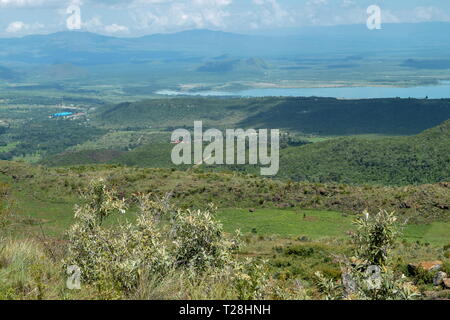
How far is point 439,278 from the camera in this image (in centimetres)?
1377

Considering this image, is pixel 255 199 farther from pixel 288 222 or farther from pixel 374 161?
pixel 374 161

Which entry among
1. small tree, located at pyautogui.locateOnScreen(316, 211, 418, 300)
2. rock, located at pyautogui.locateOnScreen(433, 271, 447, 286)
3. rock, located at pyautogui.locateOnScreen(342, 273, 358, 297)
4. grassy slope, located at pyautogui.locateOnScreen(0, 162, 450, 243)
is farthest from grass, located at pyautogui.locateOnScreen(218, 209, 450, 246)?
rock, located at pyautogui.locateOnScreen(342, 273, 358, 297)

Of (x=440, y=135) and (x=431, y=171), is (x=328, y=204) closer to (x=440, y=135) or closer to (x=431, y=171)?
(x=431, y=171)

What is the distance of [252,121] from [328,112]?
18390mm

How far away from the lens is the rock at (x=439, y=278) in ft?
44.9

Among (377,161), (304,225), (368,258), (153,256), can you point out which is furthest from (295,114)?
(153,256)

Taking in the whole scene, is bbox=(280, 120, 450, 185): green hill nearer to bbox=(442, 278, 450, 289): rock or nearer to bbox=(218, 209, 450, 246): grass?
bbox=(218, 209, 450, 246): grass

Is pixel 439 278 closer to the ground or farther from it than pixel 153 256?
closer to the ground

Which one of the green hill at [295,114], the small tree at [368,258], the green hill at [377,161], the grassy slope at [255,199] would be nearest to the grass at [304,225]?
the grassy slope at [255,199]

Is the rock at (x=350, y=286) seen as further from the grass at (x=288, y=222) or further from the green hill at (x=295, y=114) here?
the green hill at (x=295, y=114)

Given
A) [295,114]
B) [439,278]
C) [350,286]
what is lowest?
[295,114]

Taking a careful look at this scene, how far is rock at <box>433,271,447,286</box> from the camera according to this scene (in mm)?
13680

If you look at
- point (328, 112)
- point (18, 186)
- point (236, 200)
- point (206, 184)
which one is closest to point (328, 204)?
point (236, 200)
